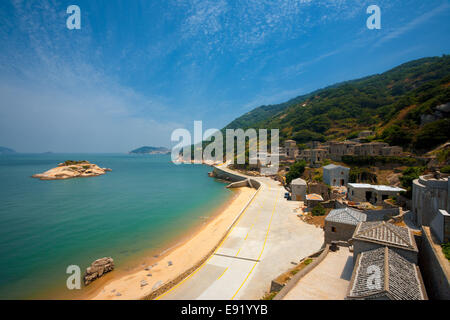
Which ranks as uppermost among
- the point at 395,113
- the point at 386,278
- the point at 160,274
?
the point at 395,113

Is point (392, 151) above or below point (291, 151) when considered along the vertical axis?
below

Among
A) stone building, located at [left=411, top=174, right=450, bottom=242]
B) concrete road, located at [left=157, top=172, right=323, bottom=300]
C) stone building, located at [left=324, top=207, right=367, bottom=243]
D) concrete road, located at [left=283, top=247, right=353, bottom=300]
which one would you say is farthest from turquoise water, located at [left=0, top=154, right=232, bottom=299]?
stone building, located at [left=411, top=174, right=450, bottom=242]

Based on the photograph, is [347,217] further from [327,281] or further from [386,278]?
[386,278]

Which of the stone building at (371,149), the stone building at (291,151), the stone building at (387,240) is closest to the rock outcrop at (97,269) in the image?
the stone building at (387,240)

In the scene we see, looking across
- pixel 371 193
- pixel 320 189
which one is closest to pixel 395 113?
pixel 371 193

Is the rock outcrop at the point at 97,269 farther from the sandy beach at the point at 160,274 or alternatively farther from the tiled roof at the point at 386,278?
the tiled roof at the point at 386,278

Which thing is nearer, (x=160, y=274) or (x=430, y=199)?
(x=430, y=199)
